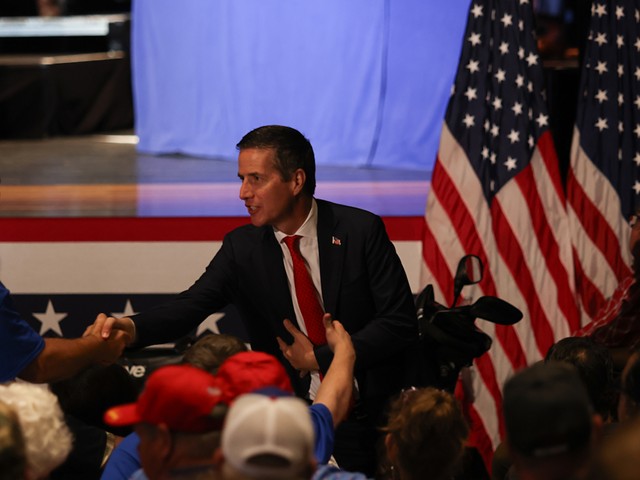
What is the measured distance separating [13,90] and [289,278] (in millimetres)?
7064

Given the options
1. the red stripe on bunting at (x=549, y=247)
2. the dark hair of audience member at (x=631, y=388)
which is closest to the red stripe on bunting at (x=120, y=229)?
the red stripe on bunting at (x=549, y=247)

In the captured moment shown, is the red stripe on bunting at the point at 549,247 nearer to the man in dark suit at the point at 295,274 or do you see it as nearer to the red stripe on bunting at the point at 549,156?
the red stripe on bunting at the point at 549,156

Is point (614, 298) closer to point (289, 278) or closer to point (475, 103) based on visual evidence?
point (475, 103)

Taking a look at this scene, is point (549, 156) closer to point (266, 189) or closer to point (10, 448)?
point (266, 189)

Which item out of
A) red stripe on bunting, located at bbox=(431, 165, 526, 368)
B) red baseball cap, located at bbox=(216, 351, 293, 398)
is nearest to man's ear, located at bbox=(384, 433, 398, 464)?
red baseball cap, located at bbox=(216, 351, 293, 398)

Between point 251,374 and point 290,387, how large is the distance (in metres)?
0.15

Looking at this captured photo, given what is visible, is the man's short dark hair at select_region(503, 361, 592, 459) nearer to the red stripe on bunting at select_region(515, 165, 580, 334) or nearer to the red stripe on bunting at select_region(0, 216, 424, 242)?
the red stripe on bunting at select_region(515, 165, 580, 334)

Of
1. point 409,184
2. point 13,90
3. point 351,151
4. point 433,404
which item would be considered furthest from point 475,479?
point 13,90

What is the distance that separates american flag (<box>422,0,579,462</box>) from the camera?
5656 mm

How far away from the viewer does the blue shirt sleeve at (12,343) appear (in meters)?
3.56

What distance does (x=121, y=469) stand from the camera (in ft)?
9.75

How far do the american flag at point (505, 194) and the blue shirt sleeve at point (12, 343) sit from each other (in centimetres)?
249

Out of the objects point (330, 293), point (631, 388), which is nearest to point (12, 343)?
point (330, 293)

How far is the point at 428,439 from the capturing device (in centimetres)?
294
